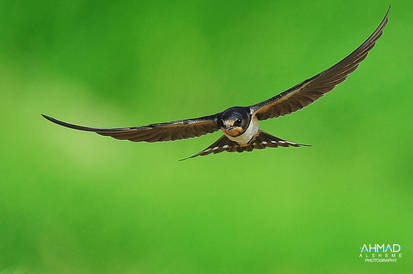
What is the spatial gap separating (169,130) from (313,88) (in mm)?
630

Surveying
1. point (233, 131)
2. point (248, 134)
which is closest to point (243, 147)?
point (248, 134)

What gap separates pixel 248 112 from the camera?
8.94 ft

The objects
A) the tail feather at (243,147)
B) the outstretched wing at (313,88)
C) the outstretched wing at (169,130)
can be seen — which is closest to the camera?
the outstretched wing at (313,88)

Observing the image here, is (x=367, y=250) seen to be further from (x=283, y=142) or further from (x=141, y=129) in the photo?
(x=141, y=129)

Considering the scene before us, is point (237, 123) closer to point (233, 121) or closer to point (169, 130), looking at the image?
point (233, 121)

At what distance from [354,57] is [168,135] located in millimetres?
844

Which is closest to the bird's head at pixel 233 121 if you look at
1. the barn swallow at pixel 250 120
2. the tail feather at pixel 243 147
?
the barn swallow at pixel 250 120

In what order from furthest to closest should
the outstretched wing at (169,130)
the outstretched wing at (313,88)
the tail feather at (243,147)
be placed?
the tail feather at (243,147), the outstretched wing at (169,130), the outstretched wing at (313,88)

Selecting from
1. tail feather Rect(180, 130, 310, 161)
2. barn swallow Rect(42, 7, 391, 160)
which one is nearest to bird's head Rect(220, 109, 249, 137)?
barn swallow Rect(42, 7, 391, 160)

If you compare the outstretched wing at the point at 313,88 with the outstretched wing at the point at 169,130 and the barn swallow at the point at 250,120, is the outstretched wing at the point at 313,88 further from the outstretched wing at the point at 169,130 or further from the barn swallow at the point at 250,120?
the outstretched wing at the point at 169,130

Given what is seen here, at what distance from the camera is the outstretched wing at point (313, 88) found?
101 inches

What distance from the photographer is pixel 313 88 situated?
2.75 meters

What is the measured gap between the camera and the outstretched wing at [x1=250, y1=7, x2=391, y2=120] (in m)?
2.57

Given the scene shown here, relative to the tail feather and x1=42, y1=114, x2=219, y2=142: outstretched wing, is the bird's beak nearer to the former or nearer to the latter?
x1=42, y1=114, x2=219, y2=142: outstretched wing
